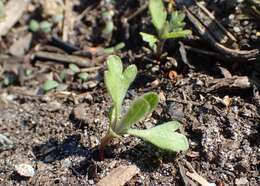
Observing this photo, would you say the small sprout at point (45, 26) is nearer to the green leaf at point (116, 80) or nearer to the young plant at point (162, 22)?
the young plant at point (162, 22)

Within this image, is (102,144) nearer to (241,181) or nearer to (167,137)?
(167,137)

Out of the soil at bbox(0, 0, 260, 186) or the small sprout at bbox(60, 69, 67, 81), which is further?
the small sprout at bbox(60, 69, 67, 81)

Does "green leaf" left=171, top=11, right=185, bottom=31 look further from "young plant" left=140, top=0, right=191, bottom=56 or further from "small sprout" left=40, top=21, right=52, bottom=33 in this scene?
"small sprout" left=40, top=21, right=52, bottom=33

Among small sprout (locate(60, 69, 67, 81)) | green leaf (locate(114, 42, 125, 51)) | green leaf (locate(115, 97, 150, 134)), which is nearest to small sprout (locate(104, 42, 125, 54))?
green leaf (locate(114, 42, 125, 51))

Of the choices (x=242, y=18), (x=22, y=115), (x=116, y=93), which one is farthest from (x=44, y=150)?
(x=242, y=18)

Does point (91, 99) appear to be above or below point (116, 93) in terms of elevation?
below

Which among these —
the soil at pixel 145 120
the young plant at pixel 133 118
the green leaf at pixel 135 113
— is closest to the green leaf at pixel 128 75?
the young plant at pixel 133 118

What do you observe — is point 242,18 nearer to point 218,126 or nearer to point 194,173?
point 218,126

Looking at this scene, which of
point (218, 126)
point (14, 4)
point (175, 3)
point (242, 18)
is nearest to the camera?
point (218, 126)

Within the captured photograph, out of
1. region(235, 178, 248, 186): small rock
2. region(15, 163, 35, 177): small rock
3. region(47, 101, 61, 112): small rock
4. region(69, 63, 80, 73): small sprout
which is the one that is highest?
region(69, 63, 80, 73): small sprout
